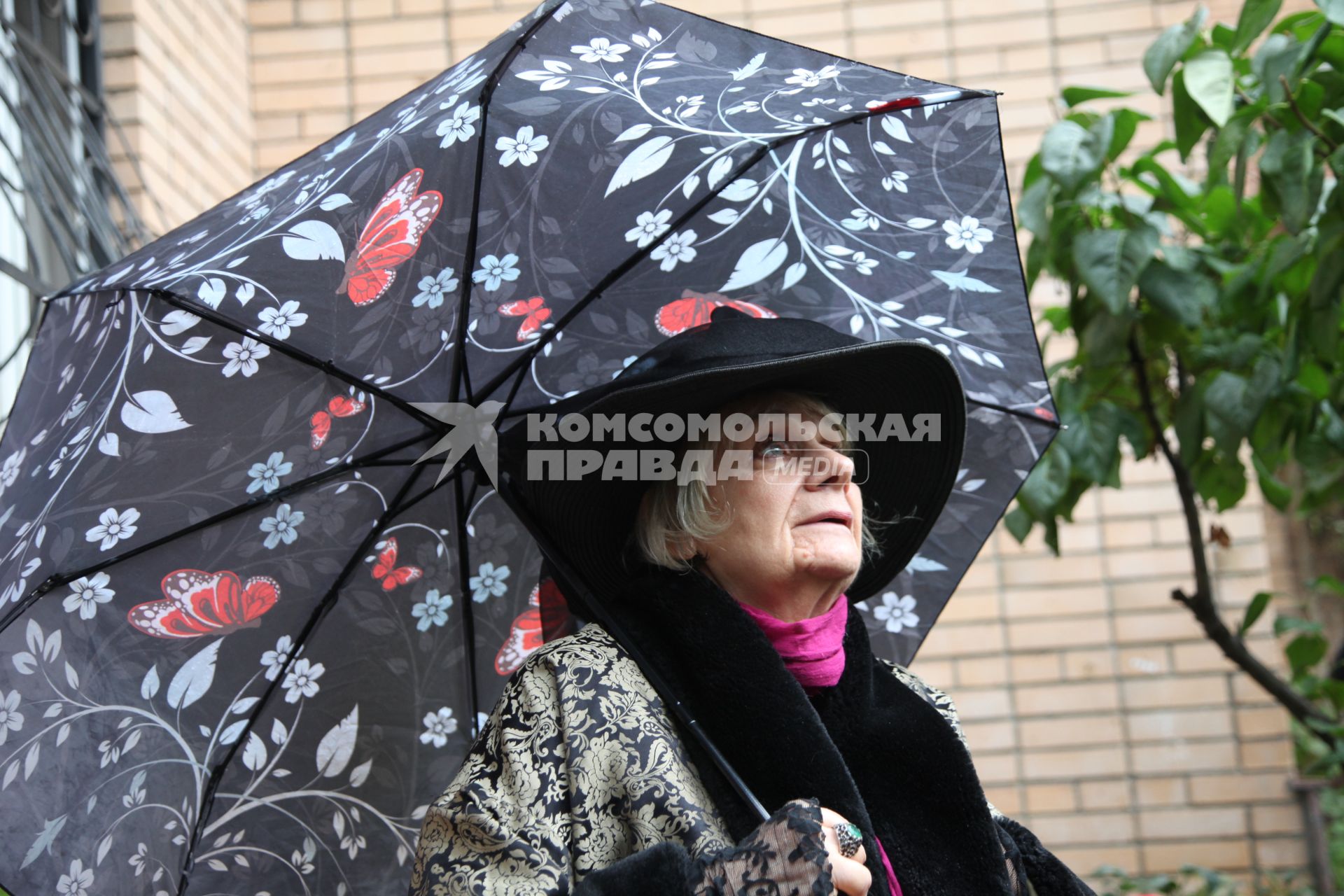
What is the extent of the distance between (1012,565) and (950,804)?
2501 mm

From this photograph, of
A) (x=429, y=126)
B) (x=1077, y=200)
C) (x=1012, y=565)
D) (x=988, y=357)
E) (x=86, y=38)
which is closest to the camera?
(x=429, y=126)

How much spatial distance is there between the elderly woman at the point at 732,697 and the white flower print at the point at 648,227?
0.18 metres

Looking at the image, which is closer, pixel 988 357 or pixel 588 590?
pixel 588 590

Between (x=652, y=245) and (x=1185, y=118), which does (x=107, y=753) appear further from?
(x=1185, y=118)

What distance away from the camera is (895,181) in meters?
2.34

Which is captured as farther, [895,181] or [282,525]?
[895,181]

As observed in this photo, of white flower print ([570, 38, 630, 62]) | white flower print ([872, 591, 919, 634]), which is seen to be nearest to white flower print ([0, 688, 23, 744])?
white flower print ([570, 38, 630, 62])

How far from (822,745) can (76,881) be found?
3.38 ft

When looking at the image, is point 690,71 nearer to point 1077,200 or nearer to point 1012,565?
point 1077,200

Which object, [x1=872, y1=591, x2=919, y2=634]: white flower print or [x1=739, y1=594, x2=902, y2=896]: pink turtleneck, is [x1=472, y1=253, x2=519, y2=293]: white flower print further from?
[x1=872, y1=591, x2=919, y2=634]: white flower print

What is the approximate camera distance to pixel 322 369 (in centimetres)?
203

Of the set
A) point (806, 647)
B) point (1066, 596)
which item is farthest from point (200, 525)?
point (1066, 596)

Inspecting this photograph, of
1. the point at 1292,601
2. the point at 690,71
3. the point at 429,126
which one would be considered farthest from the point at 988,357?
the point at 1292,601

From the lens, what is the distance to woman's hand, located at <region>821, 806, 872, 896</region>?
1.70 meters
